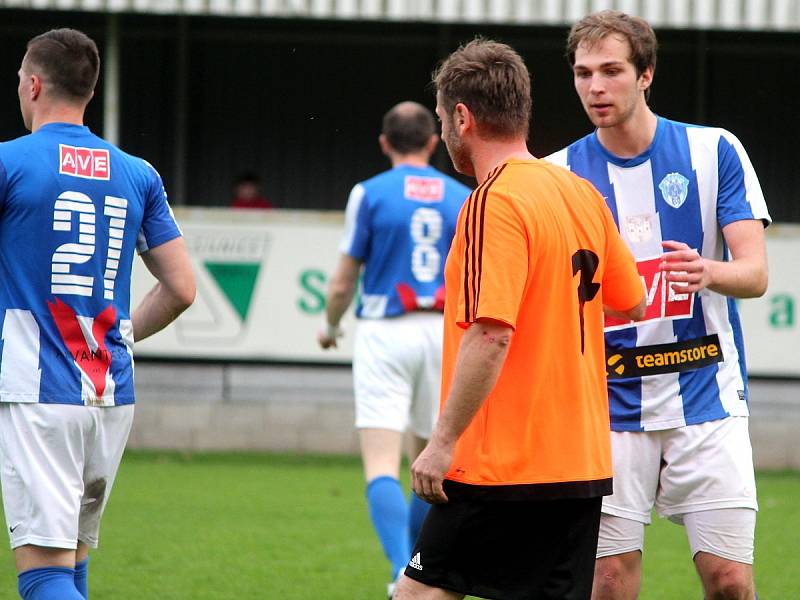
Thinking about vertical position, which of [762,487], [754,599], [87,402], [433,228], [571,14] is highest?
[571,14]

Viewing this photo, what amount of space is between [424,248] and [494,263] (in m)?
3.88

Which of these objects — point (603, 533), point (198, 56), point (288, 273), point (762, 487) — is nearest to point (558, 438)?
point (603, 533)

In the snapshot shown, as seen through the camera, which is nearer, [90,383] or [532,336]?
[532,336]

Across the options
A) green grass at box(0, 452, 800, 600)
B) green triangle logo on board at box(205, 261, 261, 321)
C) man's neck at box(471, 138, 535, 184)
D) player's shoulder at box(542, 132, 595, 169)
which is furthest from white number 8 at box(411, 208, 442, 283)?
green triangle logo on board at box(205, 261, 261, 321)

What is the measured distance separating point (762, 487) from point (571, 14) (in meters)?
4.37

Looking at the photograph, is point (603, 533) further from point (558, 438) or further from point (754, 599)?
point (558, 438)

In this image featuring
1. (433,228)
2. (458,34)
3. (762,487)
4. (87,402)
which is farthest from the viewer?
(458,34)

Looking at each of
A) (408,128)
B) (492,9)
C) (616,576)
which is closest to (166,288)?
(616,576)

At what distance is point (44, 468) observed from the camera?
429cm

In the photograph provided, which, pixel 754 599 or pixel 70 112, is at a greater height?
pixel 70 112

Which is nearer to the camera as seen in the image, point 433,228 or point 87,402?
point 87,402

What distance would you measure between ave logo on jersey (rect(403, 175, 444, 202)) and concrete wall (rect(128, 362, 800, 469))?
5820 mm

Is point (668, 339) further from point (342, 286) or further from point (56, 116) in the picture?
point (342, 286)

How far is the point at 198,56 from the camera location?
15.7 meters
